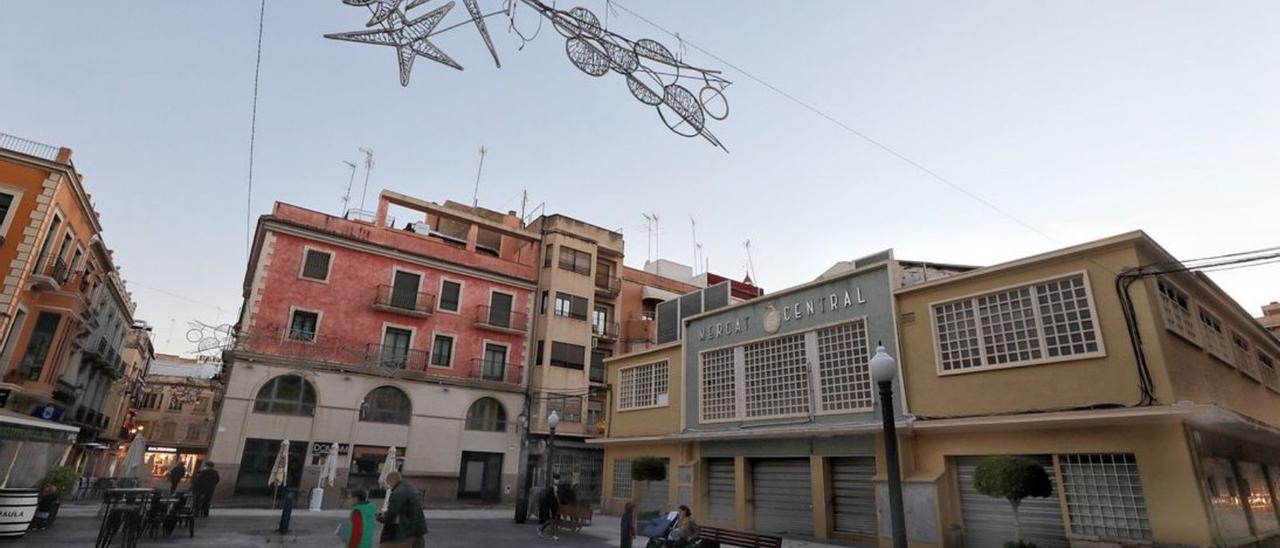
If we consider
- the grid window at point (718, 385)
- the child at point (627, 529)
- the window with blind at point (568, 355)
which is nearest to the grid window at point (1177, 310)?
the grid window at point (718, 385)

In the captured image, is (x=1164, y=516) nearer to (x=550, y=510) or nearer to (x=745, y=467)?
(x=745, y=467)

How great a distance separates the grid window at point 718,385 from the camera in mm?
19250

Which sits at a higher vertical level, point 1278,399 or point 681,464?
point 1278,399

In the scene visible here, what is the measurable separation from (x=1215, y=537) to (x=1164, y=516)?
0.72 metres

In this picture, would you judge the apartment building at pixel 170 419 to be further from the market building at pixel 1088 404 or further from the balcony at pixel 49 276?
the market building at pixel 1088 404

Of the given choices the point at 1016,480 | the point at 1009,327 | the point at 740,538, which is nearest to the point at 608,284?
the point at 1009,327

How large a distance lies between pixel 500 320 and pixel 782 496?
63.0ft

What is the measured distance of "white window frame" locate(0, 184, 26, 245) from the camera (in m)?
21.0

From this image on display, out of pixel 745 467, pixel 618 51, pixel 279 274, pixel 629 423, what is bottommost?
A: pixel 745 467

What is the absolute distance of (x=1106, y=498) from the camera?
11609 millimetres

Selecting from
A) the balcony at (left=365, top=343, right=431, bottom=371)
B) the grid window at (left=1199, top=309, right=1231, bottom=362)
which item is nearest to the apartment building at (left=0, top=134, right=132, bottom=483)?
the balcony at (left=365, top=343, right=431, bottom=371)

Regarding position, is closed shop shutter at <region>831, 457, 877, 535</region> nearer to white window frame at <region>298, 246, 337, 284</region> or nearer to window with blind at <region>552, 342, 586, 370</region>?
window with blind at <region>552, 342, 586, 370</region>

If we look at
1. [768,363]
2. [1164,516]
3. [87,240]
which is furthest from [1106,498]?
[87,240]

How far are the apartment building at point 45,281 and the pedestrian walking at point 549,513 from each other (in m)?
15.8
